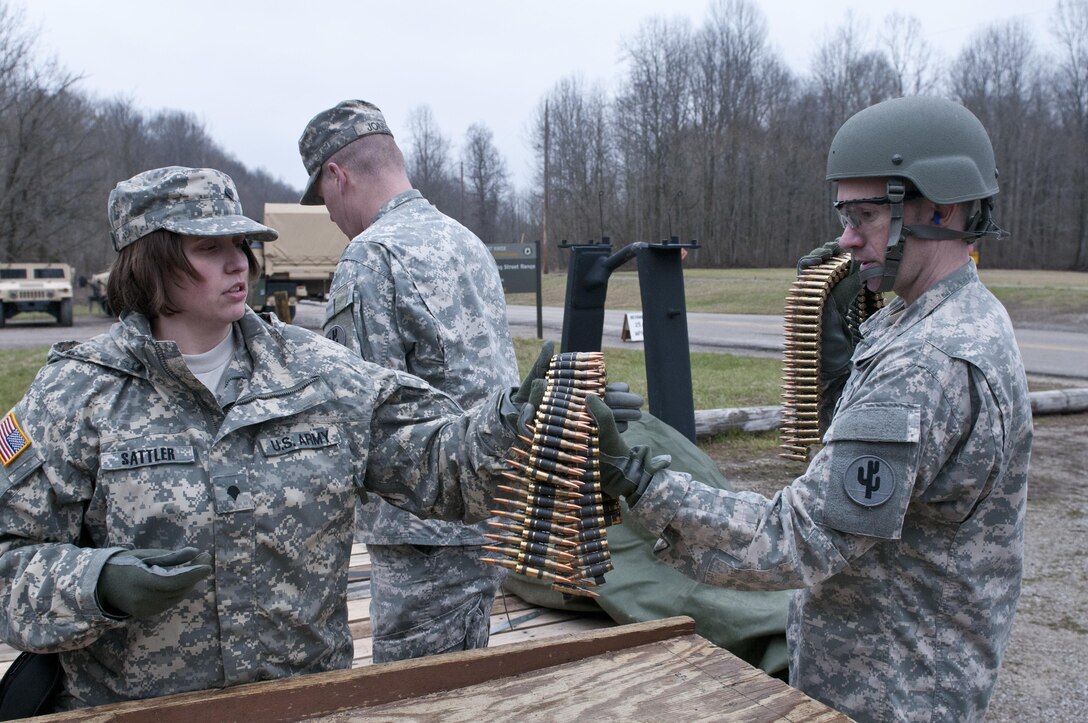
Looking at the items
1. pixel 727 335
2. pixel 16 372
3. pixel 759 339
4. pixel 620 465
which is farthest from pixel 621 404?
pixel 727 335

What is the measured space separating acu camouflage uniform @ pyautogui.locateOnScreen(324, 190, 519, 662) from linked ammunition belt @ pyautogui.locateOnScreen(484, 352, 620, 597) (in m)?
0.89

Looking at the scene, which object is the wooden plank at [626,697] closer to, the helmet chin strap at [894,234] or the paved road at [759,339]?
the helmet chin strap at [894,234]

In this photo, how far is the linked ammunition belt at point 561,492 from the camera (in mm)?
2340

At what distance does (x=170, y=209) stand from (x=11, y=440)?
67cm

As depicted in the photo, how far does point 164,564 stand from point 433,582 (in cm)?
138

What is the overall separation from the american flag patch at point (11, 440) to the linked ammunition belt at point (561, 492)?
114 centimetres

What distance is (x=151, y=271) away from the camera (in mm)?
2383

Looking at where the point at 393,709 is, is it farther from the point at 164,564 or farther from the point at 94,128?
the point at 94,128

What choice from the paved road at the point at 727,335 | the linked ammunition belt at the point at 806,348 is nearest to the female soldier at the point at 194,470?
the linked ammunition belt at the point at 806,348

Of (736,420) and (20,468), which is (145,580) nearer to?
→ (20,468)

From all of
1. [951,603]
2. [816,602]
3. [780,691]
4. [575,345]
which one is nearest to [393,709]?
[780,691]

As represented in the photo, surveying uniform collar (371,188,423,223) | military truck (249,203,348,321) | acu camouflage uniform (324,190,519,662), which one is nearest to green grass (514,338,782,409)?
uniform collar (371,188,423,223)

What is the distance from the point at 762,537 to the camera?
7.57 ft

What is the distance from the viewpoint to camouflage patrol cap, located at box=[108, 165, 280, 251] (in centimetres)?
238
